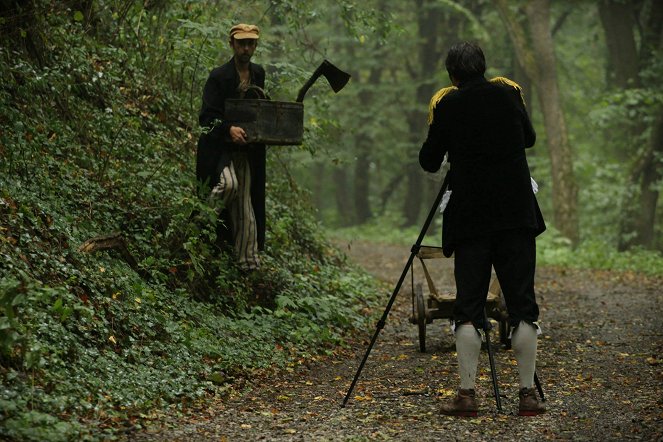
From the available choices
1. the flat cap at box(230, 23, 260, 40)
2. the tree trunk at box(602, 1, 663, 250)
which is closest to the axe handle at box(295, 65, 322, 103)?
the flat cap at box(230, 23, 260, 40)

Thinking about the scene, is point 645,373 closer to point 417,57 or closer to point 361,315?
point 361,315

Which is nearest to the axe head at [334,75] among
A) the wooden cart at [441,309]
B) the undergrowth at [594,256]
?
the wooden cart at [441,309]

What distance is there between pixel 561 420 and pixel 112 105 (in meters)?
5.96

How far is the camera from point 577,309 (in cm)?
1135

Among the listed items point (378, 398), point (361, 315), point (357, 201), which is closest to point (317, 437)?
point (378, 398)

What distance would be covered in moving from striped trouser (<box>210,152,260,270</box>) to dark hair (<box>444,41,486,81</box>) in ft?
10.0

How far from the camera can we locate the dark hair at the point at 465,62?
595 centimetres

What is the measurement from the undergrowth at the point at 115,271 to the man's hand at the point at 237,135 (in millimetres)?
670

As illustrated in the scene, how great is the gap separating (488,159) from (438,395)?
1.85 m

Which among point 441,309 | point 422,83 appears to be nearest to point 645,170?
point 422,83

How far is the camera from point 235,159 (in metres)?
8.61

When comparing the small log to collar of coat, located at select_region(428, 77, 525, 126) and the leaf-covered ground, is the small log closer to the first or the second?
the leaf-covered ground

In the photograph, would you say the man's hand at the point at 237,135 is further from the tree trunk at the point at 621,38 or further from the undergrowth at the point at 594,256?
the tree trunk at the point at 621,38

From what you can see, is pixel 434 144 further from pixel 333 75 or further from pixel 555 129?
pixel 555 129
